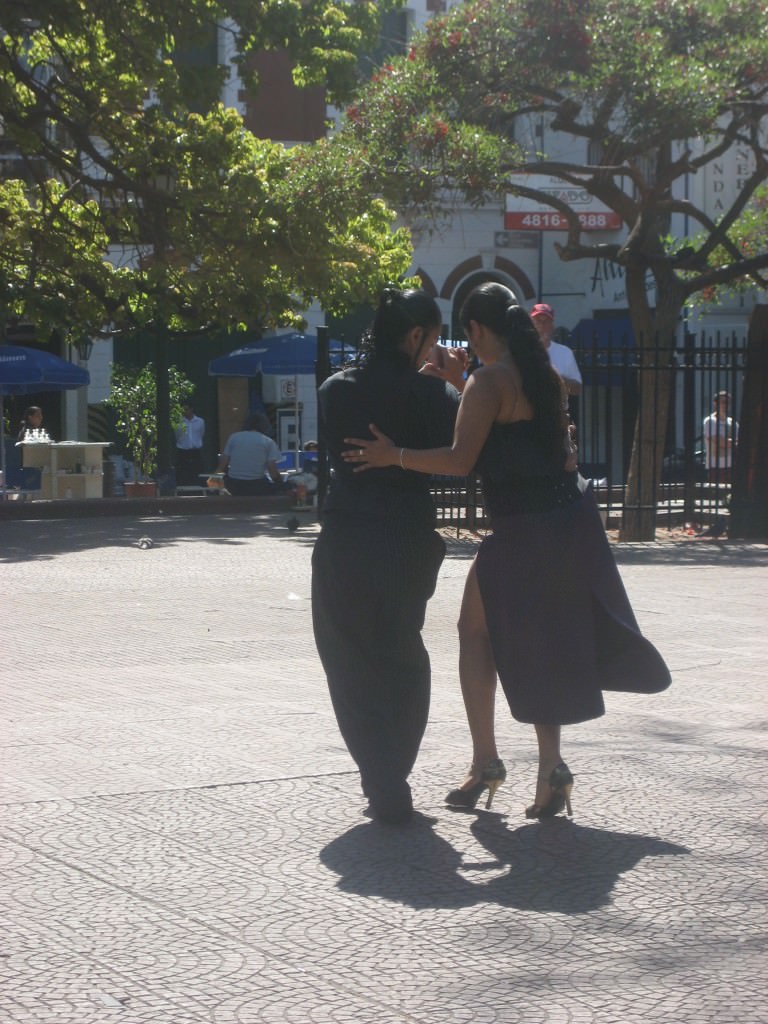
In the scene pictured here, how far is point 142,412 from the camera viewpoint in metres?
23.7

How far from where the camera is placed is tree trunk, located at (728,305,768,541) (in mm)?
14992

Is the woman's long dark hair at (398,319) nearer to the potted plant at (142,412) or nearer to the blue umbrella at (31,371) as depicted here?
the blue umbrella at (31,371)

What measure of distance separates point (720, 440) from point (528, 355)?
12.0m

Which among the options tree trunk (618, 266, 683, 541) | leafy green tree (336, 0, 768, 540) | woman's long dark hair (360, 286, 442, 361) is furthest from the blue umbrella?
woman's long dark hair (360, 286, 442, 361)

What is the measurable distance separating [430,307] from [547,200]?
40.4 feet

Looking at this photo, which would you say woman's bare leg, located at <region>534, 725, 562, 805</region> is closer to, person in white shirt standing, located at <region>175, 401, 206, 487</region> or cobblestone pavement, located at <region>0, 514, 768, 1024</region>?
cobblestone pavement, located at <region>0, 514, 768, 1024</region>

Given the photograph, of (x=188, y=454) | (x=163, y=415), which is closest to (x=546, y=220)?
(x=188, y=454)

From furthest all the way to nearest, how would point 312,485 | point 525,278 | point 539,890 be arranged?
point 525,278, point 312,485, point 539,890

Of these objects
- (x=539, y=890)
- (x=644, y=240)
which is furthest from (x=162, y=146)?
(x=539, y=890)

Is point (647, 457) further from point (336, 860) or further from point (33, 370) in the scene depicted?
point (336, 860)

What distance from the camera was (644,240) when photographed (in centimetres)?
Result: 1723

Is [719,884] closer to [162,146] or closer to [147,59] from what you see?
[147,59]

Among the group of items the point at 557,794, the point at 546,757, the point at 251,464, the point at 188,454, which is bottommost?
the point at 557,794

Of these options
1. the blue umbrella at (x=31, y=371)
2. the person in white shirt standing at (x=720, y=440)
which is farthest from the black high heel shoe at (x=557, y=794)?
the blue umbrella at (x=31, y=371)
